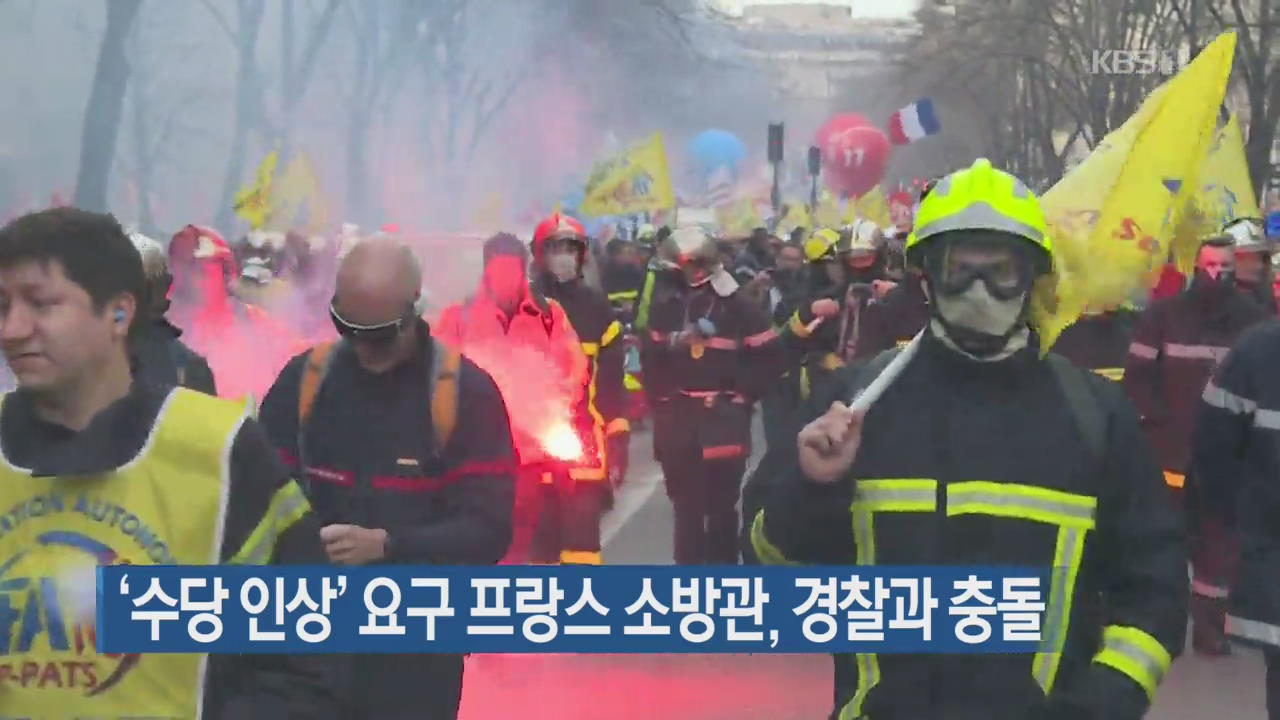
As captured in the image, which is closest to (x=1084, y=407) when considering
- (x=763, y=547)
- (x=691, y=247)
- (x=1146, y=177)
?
(x=763, y=547)

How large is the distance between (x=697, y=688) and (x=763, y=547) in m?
5.06

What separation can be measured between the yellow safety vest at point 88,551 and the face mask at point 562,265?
7378mm

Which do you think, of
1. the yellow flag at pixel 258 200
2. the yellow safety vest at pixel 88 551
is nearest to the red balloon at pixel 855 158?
the yellow flag at pixel 258 200

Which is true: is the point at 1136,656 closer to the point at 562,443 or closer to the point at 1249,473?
the point at 1249,473

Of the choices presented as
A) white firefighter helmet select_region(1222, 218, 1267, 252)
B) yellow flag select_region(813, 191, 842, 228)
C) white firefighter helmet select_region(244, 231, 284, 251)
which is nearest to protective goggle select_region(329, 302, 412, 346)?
white firefighter helmet select_region(1222, 218, 1267, 252)

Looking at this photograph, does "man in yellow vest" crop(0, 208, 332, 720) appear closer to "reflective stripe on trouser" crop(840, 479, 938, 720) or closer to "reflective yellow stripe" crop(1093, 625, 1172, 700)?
"reflective stripe on trouser" crop(840, 479, 938, 720)

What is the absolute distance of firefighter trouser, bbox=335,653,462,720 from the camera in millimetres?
5074

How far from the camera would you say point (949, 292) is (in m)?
3.79

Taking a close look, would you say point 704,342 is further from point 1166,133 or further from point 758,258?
point 758,258

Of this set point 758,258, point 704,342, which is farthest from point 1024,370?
point 758,258

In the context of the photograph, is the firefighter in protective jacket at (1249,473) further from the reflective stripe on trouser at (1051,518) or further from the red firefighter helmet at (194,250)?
the red firefighter helmet at (194,250)

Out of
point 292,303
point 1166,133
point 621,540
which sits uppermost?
point 1166,133

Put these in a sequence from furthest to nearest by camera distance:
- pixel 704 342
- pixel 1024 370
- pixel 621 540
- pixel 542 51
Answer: pixel 542 51 < pixel 621 540 < pixel 704 342 < pixel 1024 370

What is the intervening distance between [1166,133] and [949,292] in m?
3.95
